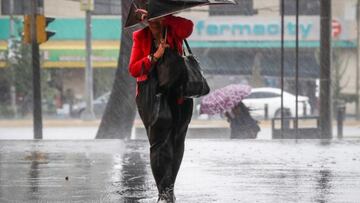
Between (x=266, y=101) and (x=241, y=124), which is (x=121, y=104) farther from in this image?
(x=266, y=101)

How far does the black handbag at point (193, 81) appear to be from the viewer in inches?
248

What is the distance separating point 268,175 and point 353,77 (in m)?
31.6

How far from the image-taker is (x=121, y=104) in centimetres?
1969

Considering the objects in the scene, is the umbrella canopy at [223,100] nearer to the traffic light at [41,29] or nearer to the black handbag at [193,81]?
the traffic light at [41,29]

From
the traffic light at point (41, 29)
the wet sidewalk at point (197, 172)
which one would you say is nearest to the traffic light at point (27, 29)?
the traffic light at point (41, 29)

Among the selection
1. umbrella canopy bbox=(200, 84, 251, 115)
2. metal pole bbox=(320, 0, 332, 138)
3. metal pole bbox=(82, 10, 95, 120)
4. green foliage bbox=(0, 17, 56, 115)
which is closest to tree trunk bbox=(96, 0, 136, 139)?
umbrella canopy bbox=(200, 84, 251, 115)

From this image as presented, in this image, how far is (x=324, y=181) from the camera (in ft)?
25.5

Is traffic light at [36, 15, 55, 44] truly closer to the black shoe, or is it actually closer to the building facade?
the black shoe

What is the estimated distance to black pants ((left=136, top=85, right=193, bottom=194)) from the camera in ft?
21.1

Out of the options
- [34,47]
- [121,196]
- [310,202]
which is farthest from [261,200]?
[34,47]

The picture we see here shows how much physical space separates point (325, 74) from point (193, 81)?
41.7 ft

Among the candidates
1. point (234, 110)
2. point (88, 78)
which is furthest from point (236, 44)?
point (234, 110)

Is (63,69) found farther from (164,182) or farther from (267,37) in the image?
(164,182)

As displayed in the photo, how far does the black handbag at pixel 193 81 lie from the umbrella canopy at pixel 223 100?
1231 cm
